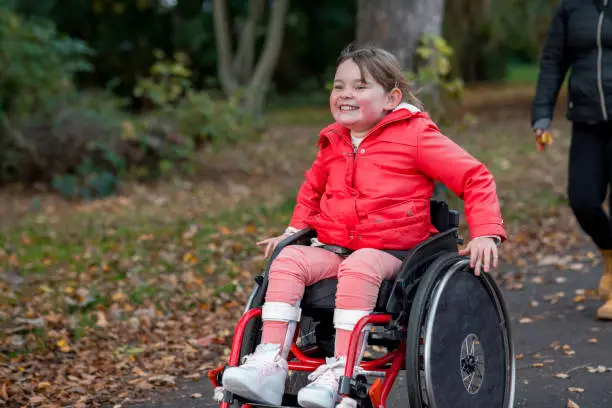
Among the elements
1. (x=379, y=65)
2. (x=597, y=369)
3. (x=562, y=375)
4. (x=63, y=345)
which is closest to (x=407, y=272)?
(x=379, y=65)

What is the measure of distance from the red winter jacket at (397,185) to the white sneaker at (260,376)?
0.55 meters

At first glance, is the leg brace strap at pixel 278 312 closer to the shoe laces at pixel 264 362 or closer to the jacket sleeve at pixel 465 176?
→ the shoe laces at pixel 264 362

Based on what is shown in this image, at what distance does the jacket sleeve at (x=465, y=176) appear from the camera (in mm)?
3590

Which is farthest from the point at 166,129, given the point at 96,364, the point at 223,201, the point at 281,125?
the point at 281,125

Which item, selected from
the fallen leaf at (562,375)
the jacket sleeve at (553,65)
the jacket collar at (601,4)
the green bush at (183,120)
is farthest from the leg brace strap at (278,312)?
the green bush at (183,120)

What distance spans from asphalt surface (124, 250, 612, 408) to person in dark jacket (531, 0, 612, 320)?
1.00ft

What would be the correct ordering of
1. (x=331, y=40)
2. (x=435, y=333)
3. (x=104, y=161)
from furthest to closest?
1. (x=331, y=40)
2. (x=104, y=161)
3. (x=435, y=333)

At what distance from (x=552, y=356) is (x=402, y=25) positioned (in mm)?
4324

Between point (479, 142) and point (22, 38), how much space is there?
7.11m

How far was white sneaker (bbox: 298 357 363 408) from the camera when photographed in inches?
127

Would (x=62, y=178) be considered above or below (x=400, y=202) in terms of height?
below

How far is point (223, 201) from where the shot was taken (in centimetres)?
1102

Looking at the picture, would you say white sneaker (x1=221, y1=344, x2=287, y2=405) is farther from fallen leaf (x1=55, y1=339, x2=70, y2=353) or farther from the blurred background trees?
the blurred background trees

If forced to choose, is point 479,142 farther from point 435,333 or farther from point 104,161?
point 435,333
